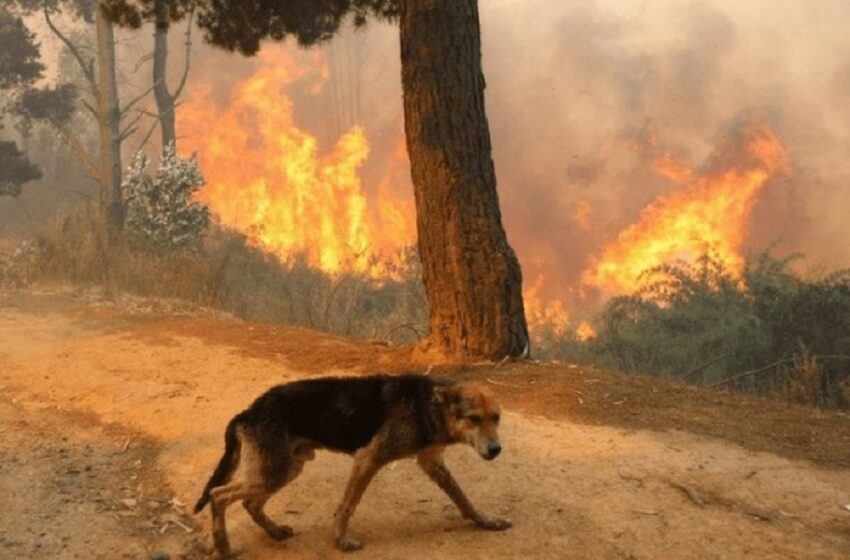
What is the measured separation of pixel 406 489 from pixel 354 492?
0.96 meters

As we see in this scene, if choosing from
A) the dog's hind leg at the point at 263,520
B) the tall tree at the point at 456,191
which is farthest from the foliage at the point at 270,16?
the dog's hind leg at the point at 263,520

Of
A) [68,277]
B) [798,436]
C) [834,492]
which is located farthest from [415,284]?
[834,492]

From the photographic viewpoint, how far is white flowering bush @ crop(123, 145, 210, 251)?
1839cm

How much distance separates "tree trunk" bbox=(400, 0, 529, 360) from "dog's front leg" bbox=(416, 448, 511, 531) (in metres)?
3.90

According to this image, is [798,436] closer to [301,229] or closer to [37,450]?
[37,450]

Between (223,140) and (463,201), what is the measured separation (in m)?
29.6

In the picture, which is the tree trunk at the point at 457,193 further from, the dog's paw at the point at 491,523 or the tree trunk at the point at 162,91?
the tree trunk at the point at 162,91

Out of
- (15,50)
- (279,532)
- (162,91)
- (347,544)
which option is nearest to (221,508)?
(279,532)

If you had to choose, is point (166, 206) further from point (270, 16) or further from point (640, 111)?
point (640, 111)

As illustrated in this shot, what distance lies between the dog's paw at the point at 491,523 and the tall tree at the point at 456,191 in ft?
12.8

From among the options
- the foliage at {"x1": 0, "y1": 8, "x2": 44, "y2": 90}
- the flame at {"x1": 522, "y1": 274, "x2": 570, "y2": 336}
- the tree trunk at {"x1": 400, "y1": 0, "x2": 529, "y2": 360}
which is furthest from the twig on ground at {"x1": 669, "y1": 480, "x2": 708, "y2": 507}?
the foliage at {"x1": 0, "y1": 8, "x2": 44, "y2": 90}

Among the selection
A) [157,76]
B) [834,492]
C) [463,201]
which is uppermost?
[157,76]

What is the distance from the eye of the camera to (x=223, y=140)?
36812mm

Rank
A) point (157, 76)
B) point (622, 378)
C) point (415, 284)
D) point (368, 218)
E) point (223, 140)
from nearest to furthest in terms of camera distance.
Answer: point (622, 378) < point (415, 284) < point (157, 76) < point (368, 218) < point (223, 140)
